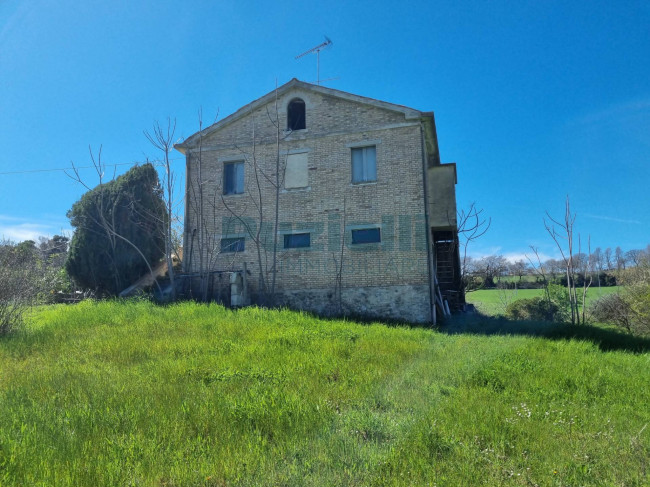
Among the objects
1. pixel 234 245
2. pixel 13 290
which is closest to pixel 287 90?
pixel 234 245

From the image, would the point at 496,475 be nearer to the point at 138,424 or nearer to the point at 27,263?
the point at 138,424

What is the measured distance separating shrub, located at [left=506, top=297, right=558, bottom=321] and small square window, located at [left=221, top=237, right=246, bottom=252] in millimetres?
17552

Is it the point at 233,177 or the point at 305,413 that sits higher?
the point at 233,177

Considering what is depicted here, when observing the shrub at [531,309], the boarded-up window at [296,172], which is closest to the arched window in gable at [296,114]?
the boarded-up window at [296,172]

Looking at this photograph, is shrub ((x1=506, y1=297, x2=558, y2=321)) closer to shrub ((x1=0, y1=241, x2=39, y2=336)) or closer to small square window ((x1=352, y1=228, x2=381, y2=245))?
small square window ((x1=352, y1=228, x2=381, y2=245))

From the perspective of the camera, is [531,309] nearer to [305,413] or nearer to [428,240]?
[428,240]

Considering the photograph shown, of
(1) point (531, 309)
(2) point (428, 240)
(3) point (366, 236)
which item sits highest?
(3) point (366, 236)

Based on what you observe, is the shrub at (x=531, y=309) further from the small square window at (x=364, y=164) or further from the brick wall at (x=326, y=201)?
the small square window at (x=364, y=164)

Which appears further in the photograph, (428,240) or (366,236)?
(366,236)

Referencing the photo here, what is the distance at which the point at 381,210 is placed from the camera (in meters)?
14.5

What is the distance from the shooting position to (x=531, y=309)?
26.0 metres

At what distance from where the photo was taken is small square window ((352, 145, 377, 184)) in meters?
14.9

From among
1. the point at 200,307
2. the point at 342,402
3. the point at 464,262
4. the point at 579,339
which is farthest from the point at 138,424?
the point at 464,262

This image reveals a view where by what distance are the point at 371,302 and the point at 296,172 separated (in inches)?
217
